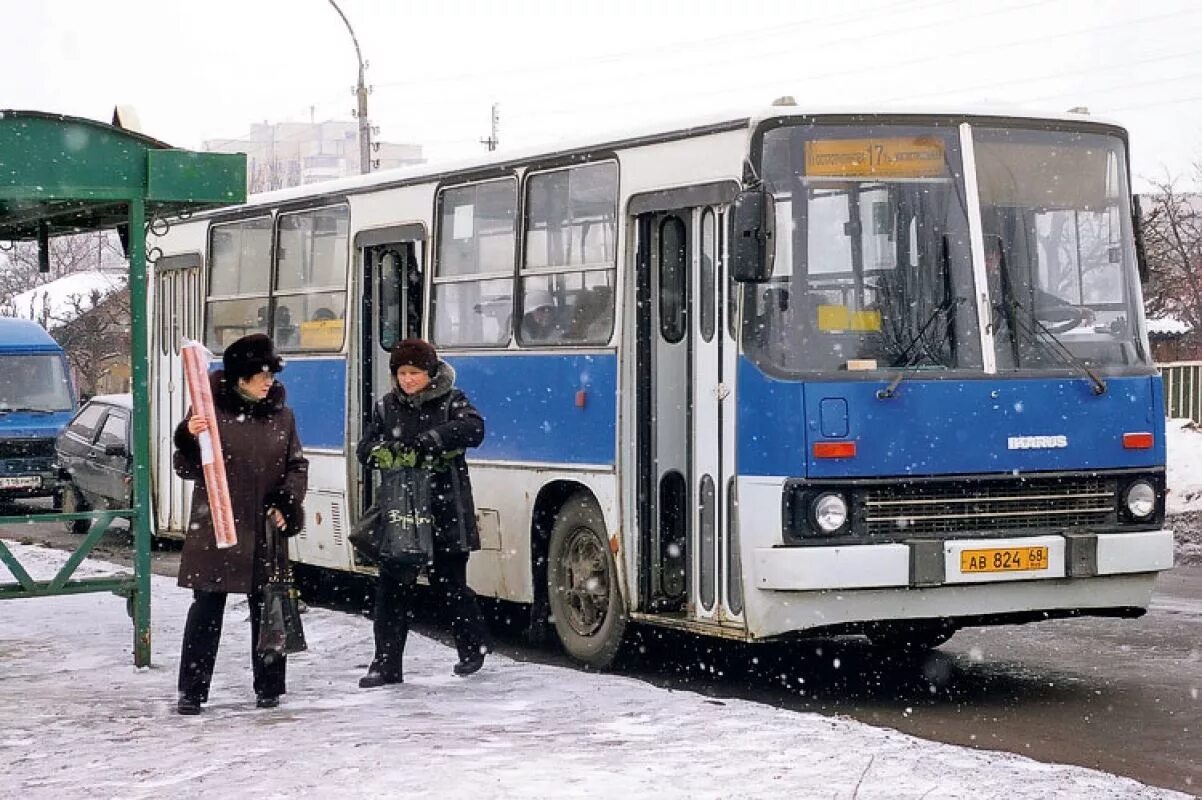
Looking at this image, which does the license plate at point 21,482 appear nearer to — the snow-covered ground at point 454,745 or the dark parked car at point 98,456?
the dark parked car at point 98,456

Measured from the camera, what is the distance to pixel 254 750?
28.8 feet

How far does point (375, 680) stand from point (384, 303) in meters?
4.88

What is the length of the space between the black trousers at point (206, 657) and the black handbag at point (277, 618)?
0.16 ft

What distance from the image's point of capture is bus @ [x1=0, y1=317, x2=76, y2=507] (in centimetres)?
2727

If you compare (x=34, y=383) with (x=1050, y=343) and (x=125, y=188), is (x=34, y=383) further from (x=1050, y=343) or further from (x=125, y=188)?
(x=1050, y=343)

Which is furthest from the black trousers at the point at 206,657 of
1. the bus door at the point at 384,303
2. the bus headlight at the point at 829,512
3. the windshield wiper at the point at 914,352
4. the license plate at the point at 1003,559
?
the bus door at the point at 384,303

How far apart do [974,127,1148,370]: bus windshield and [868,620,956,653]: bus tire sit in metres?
1.51

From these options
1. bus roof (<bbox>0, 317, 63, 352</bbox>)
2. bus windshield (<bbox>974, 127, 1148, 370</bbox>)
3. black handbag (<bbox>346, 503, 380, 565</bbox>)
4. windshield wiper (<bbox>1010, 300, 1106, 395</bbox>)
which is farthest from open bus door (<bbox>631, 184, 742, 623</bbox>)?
bus roof (<bbox>0, 317, 63, 352</bbox>)

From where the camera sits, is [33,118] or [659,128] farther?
[659,128]

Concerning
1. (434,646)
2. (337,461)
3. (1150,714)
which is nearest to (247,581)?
(434,646)

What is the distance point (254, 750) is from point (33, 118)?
3.93 m

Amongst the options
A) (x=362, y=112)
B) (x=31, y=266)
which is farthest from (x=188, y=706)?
(x=31, y=266)

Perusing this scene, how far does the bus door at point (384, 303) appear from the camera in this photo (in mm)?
14547

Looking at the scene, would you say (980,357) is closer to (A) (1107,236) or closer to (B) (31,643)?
(A) (1107,236)
